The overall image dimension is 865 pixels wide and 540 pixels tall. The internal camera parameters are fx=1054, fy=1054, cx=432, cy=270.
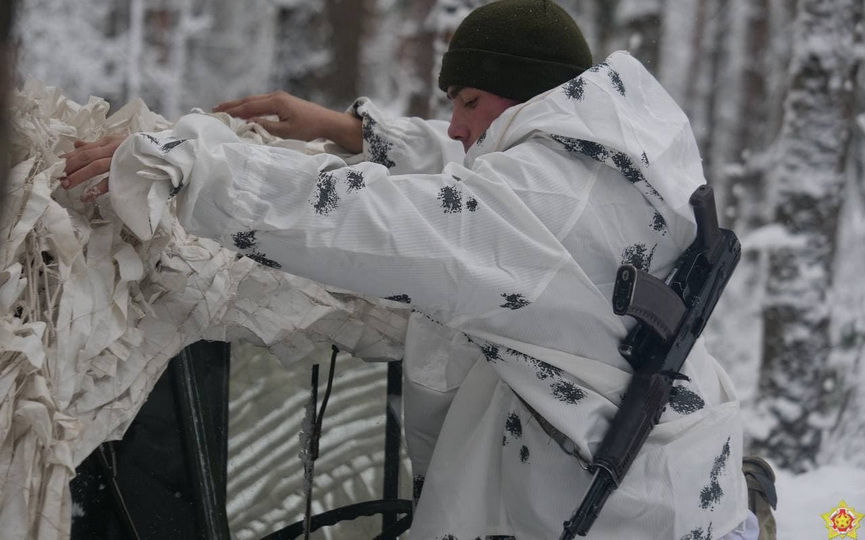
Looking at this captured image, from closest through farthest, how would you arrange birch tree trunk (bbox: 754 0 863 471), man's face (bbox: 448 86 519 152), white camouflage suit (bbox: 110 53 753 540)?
1. white camouflage suit (bbox: 110 53 753 540)
2. man's face (bbox: 448 86 519 152)
3. birch tree trunk (bbox: 754 0 863 471)

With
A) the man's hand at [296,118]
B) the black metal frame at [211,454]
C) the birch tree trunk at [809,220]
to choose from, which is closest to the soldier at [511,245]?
the black metal frame at [211,454]

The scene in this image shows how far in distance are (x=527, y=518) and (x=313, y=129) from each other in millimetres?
845

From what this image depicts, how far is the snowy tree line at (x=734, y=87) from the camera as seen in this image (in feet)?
18.3

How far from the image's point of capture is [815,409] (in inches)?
219

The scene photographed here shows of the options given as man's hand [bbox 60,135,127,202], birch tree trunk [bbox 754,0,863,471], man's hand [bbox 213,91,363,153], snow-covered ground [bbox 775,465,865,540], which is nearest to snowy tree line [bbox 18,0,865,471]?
birch tree trunk [bbox 754,0,863,471]

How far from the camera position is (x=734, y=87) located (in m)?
6.80

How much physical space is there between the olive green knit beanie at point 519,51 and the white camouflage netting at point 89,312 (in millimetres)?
413

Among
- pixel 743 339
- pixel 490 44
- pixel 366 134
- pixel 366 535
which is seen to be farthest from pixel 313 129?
pixel 743 339

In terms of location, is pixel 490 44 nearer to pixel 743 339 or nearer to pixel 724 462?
pixel 724 462

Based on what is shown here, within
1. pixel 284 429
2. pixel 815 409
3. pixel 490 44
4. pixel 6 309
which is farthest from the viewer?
pixel 815 409

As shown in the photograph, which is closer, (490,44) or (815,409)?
(490,44)

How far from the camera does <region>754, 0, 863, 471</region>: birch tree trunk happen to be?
5.55 meters

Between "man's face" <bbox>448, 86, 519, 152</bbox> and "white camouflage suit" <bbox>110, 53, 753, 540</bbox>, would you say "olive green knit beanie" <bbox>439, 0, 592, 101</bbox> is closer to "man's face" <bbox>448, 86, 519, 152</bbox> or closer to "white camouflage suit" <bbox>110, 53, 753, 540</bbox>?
"man's face" <bbox>448, 86, 519, 152</bbox>

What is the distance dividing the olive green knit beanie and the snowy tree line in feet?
12.5
